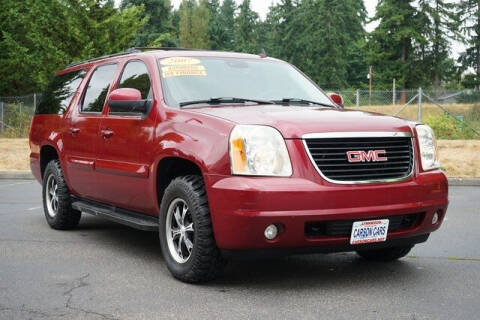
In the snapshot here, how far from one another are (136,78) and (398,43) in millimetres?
65448

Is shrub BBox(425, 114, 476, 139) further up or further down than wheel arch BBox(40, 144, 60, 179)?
further down

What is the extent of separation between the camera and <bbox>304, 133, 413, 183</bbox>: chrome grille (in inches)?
193

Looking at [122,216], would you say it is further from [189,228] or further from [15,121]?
[15,121]

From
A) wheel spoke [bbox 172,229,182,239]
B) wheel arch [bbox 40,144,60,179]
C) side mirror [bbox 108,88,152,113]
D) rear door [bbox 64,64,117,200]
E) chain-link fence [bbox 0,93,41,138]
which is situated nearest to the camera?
wheel spoke [bbox 172,229,182,239]

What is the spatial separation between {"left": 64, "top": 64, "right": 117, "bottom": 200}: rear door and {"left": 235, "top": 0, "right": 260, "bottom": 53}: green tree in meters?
92.7

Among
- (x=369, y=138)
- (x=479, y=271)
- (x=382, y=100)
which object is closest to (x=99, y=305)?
(x=369, y=138)

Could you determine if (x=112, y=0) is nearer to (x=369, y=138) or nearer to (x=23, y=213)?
(x=23, y=213)

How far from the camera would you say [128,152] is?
241 inches

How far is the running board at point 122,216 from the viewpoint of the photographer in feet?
19.4

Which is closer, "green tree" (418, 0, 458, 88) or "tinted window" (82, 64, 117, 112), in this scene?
"tinted window" (82, 64, 117, 112)

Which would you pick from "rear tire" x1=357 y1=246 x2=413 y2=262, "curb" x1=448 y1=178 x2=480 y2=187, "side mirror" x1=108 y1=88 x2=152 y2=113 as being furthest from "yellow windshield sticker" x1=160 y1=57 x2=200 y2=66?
"curb" x1=448 y1=178 x2=480 y2=187

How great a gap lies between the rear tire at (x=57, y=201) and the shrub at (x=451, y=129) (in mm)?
16351

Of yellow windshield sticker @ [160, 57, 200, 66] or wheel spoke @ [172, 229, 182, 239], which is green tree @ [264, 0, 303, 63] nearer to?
yellow windshield sticker @ [160, 57, 200, 66]

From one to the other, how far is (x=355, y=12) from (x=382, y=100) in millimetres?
72968
